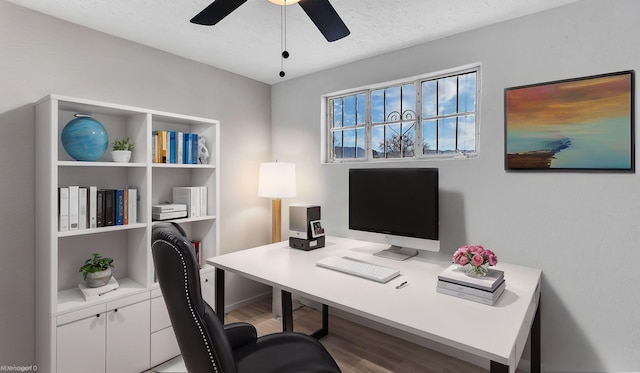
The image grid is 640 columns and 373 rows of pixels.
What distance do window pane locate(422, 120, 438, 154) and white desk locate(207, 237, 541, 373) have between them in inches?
33.4

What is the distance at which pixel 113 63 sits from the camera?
2420 millimetres

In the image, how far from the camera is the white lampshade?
9.67 ft

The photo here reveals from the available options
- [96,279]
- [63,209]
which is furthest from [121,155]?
[96,279]

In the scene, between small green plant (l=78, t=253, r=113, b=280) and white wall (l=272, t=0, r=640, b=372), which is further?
small green plant (l=78, t=253, r=113, b=280)

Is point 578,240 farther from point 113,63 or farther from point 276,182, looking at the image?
point 113,63

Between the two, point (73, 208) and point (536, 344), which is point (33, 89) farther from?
point (536, 344)

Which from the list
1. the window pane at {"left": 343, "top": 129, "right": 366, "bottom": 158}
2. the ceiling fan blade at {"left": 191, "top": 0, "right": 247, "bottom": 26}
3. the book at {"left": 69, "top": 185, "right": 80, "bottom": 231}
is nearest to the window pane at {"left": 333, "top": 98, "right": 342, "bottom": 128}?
the window pane at {"left": 343, "top": 129, "right": 366, "bottom": 158}

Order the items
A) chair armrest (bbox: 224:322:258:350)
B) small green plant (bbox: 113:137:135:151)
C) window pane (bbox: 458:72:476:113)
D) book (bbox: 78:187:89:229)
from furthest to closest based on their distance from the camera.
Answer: window pane (bbox: 458:72:476:113) < small green plant (bbox: 113:137:135:151) < book (bbox: 78:187:89:229) < chair armrest (bbox: 224:322:258:350)

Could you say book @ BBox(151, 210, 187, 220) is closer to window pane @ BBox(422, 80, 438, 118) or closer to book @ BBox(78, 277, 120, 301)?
book @ BBox(78, 277, 120, 301)

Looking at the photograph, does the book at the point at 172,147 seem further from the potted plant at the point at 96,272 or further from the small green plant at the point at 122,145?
A: the potted plant at the point at 96,272

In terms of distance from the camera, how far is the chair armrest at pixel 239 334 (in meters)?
1.56

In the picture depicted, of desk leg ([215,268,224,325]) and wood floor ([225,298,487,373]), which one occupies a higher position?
desk leg ([215,268,224,325])

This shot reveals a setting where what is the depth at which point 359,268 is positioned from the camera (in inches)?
75.5

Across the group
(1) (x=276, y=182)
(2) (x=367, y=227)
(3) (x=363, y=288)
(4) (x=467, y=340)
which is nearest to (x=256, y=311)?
(1) (x=276, y=182)
